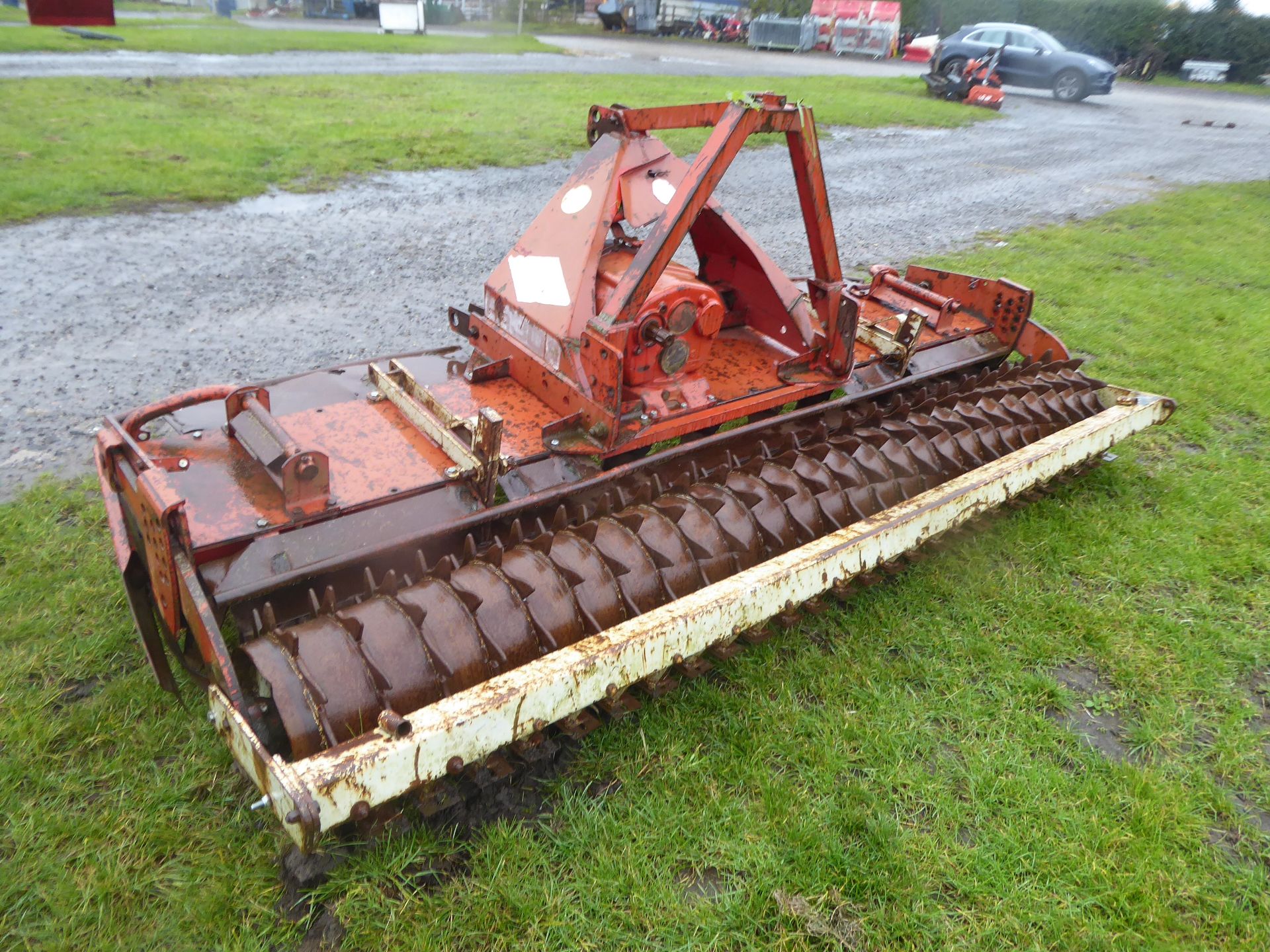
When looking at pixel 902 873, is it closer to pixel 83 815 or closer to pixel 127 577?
pixel 83 815

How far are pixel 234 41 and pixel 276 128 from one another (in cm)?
921

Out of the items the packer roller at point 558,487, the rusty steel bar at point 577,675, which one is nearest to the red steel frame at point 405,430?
the packer roller at point 558,487

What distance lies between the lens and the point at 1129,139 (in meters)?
14.9

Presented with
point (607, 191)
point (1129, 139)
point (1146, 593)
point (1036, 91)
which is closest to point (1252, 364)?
point (1146, 593)

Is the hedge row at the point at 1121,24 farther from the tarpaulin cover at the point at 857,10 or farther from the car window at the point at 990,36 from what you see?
the car window at the point at 990,36

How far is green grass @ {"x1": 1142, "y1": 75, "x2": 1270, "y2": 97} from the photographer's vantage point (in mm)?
24156

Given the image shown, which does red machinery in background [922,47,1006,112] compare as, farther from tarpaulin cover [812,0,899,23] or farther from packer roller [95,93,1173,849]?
packer roller [95,93,1173,849]

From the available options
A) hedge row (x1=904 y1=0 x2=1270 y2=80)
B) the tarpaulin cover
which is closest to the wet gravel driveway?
the tarpaulin cover

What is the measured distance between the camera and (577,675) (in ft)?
7.75

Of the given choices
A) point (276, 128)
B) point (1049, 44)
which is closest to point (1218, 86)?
point (1049, 44)

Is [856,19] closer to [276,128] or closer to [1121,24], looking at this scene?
[1121,24]

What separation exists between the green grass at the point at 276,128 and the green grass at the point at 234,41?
3.98 m

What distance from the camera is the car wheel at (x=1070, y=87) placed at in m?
18.5

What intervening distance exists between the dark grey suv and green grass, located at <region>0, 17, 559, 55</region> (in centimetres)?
907
